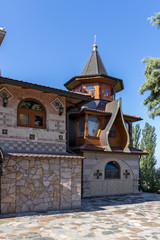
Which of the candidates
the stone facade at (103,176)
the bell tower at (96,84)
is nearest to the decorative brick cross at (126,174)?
the stone facade at (103,176)

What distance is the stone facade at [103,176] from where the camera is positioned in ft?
47.5

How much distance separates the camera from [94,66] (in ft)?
67.1

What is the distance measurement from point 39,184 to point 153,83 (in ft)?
37.5

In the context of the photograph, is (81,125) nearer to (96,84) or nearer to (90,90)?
(90,90)

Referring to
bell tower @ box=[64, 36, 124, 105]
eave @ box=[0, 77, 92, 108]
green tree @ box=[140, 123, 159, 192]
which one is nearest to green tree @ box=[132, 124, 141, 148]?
green tree @ box=[140, 123, 159, 192]

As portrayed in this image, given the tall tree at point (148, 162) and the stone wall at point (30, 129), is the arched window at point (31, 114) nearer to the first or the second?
the stone wall at point (30, 129)

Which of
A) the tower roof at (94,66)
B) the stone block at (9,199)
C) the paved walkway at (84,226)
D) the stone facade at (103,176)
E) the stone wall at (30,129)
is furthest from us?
the tower roof at (94,66)

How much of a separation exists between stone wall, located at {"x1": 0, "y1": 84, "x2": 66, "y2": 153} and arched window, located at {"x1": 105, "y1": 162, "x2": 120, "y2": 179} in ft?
19.2

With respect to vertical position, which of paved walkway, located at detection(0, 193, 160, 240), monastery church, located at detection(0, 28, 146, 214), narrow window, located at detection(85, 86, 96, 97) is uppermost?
narrow window, located at detection(85, 86, 96, 97)

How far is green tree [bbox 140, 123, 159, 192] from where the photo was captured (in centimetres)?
1858

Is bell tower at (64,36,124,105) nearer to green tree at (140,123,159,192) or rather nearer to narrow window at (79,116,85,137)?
narrow window at (79,116,85,137)

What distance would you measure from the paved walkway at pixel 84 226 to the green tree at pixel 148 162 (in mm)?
9264

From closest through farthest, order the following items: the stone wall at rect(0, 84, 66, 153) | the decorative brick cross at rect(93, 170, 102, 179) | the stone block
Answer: the stone block < the stone wall at rect(0, 84, 66, 153) < the decorative brick cross at rect(93, 170, 102, 179)

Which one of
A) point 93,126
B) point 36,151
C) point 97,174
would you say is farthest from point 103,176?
point 36,151
